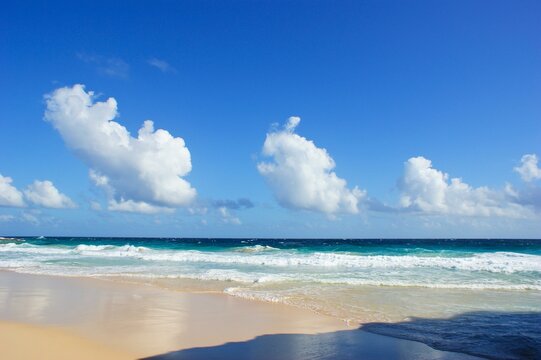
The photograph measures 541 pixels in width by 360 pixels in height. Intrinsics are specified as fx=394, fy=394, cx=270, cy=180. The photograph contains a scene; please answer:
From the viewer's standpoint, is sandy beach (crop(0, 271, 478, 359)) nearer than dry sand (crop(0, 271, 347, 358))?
Yes

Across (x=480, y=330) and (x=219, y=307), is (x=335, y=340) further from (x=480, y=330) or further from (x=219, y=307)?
(x=219, y=307)

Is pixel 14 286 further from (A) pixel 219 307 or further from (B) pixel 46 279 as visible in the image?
(A) pixel 219 307

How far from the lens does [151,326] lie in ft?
26.6

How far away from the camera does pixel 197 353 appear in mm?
6340

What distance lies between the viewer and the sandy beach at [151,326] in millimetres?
6504

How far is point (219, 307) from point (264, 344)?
3.62 metres

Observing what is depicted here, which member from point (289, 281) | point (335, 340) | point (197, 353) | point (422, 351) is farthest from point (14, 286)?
point (422, 351)

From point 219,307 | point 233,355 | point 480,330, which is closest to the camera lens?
point 233,355

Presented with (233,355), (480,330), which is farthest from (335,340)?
(480,330)

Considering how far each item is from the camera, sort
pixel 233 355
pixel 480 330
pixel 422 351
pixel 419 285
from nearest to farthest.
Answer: pixel 233 355, pixel 422 351, pixel 480 330, pixel 419 285

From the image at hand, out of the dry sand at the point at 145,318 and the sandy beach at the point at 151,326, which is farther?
the dry sand at the point at 145,318

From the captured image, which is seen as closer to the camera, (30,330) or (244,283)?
(30,330)

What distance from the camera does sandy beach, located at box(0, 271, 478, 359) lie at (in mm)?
6504

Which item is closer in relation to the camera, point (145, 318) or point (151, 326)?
point (151, 326)
